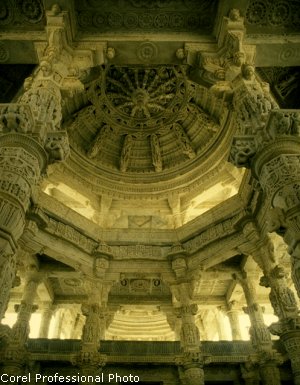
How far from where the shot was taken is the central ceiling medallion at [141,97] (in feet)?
44.9

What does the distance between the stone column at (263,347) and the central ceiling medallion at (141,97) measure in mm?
8309

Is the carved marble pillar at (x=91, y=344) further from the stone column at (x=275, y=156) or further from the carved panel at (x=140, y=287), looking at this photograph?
the stone column at (x=275, y=156)

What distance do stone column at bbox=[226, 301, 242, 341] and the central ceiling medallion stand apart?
28.7 feet

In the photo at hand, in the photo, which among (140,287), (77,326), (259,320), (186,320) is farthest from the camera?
(77,326)

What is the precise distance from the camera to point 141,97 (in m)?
14.3

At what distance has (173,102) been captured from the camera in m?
14.4

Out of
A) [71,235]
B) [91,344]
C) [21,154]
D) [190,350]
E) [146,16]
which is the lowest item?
[190,350]

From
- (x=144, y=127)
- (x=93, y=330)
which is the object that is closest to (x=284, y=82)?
(x=144, y=127)

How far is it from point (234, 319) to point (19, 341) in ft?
29.6

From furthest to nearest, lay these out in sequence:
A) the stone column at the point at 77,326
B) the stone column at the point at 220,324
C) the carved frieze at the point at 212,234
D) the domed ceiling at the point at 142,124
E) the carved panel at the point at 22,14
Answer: the stone column at the point at 77,326
the stone column at the point at 220,324
the domed ceiling at the point at 142,124
the carved frieze at the point at 212,234
the carved panel at the point at 22,14

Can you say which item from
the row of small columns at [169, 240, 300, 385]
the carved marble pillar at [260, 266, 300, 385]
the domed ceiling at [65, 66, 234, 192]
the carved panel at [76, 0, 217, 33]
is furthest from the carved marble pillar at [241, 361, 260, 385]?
the carved panel at [76, 0, 217, 33]

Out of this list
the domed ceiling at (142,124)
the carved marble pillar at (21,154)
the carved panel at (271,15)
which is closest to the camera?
the carved marble pillar at (21,154)

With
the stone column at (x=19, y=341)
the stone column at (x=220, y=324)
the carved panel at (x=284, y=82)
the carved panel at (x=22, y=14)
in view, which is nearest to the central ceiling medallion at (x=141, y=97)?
the carved panel at (x=284, y=82)

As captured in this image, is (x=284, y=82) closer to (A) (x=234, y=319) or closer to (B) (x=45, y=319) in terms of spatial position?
(A) (x=234, y=319)
